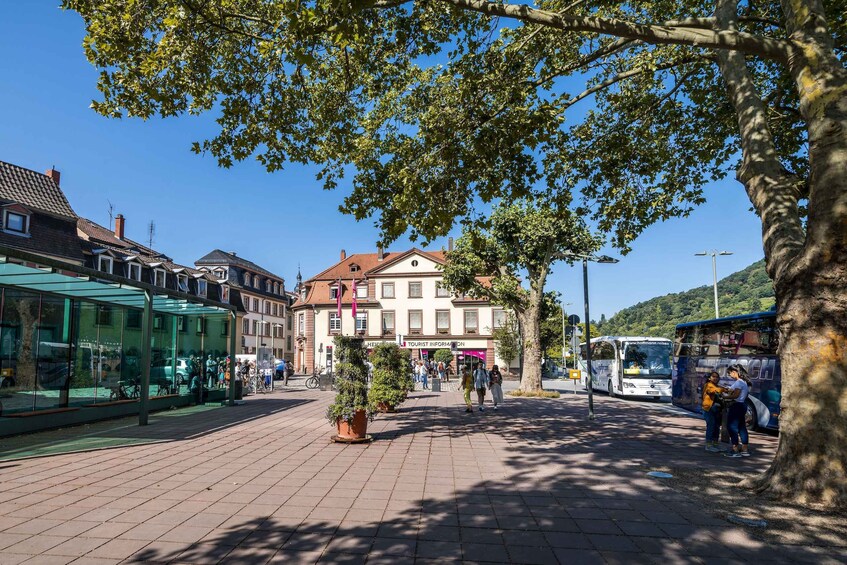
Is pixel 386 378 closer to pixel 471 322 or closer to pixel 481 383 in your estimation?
pixel 481 383

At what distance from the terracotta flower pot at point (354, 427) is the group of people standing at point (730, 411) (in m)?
6.67

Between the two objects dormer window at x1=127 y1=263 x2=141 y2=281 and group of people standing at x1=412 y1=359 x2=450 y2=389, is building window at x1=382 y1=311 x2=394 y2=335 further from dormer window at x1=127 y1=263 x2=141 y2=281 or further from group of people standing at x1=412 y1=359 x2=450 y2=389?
dormer window at x1=127 y1=263 x2=141 y2=281

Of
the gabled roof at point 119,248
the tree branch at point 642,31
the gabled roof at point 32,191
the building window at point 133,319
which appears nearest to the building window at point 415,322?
the gabled roof at point 119,248

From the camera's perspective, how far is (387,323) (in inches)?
2036

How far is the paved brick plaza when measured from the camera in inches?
179

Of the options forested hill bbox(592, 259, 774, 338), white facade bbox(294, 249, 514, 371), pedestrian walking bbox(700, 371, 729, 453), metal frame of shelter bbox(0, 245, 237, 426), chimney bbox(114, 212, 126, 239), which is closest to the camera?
metal frame of shelter bbox(0, 245, 237, 426)

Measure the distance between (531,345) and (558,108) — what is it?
15918mm

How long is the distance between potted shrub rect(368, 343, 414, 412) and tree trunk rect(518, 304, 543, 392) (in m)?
9.73

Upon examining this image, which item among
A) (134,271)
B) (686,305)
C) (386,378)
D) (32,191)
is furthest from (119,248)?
(686,305)

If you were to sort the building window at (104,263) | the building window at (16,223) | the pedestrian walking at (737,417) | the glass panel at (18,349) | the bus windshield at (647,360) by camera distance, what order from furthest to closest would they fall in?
the building window at (104,263), the building window at (16,223), the bus windshield at (647,360), the glass panel at (18,349), the pedestrian walking at (737,417)

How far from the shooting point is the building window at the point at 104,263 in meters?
30.1

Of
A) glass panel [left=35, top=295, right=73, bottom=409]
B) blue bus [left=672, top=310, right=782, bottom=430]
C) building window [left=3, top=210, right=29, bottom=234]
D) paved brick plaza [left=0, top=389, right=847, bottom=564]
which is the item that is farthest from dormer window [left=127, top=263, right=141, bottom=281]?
blue bus [left=672, top=310, right=782, bottom=430]

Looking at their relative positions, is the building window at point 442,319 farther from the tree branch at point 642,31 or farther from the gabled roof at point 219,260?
the tree branch at point 642,31

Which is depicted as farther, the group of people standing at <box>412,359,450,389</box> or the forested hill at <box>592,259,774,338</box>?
the forested hill at <box>592,259,774,338</box>
